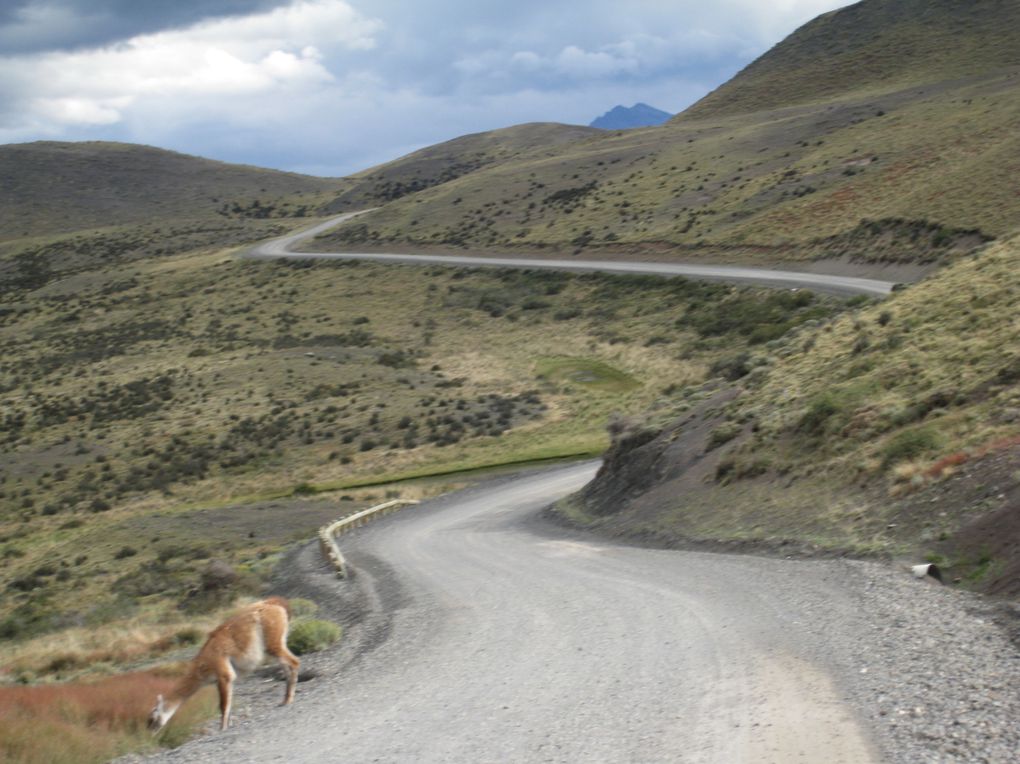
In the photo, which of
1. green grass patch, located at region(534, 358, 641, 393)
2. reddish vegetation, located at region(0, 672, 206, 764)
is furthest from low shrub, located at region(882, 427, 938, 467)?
green grass patch, located at region(534, 358, 641, 393)

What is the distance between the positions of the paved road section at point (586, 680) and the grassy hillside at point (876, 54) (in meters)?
100

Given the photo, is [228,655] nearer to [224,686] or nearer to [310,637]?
[224,686]

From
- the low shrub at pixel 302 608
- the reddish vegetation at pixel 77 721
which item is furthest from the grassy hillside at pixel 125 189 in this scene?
the reddish vegetation at pixel 77 721

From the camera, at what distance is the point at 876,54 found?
403ft

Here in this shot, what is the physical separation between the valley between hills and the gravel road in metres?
1.26

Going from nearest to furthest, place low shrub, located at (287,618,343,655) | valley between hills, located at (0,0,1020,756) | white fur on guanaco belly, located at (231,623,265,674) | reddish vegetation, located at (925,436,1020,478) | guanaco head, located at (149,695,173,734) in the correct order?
guanaco head, located at (149,695,173,734) → white fur on guanaco belly, located at (231,623,265,674) → low shrub, located at (287,618,343,655) → reddish vegetation, located at (925,436,1020,478) → valley between hills, located at (0,0,1020,756)

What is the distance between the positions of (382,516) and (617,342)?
31.7 m

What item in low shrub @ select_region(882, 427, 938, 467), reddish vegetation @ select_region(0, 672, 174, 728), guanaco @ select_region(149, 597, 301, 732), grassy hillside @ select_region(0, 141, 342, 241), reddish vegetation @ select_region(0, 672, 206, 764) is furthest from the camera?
grassy hillside @ select_region(0, 141, 342, 241)

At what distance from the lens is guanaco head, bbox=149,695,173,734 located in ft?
31.6

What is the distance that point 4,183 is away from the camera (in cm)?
16712

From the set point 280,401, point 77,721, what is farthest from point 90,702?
point 280,401

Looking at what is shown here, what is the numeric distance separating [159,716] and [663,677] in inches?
183

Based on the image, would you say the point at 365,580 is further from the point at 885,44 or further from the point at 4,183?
the point at 4,183

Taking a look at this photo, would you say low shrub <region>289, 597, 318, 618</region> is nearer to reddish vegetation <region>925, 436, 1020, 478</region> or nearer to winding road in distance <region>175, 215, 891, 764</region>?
winding road in distance <region>175, 215, 891, 764</region>
